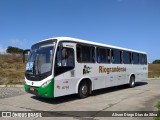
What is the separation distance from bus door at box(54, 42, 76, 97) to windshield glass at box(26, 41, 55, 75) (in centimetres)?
35

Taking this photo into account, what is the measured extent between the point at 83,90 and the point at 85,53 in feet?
6.43

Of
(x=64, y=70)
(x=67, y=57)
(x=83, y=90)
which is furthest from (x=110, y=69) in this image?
(x=64, y=70)

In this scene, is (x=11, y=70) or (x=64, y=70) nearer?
(x=64, y=70)

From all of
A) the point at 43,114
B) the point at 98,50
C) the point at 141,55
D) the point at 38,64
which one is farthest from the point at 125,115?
the point at 141,55

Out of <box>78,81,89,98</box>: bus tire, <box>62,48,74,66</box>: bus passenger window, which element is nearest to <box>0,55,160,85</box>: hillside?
<box>78,81,89,98</box>: bus tire

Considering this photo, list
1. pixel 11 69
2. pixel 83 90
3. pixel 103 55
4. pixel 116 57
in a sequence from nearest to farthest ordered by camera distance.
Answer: pixel 83 90 → pixel 103 55 → pixel 116 57 → pixel 11 69

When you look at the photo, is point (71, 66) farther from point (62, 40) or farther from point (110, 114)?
point (110, 114)

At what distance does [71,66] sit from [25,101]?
9.40ft

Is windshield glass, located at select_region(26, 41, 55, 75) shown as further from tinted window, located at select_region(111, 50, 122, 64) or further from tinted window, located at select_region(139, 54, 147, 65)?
tinted window, located at select_region(139, 54, 147, 65)

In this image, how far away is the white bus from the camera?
10766 millimetres

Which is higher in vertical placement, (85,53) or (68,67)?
(85,53)

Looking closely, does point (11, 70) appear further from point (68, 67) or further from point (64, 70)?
point (64, 70)

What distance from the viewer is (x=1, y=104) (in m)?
11.1

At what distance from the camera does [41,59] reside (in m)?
11.2
